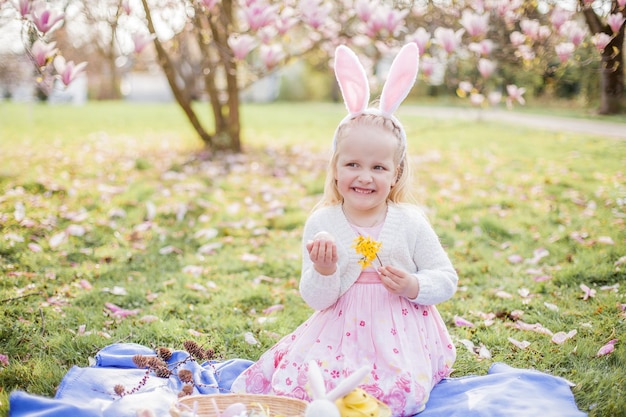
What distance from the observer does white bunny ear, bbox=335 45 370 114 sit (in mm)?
2441

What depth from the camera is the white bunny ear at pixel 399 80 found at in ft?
7.93

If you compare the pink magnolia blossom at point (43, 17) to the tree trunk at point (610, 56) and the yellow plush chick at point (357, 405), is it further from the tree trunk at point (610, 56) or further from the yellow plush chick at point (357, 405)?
the tree trunk at point (610, 56)

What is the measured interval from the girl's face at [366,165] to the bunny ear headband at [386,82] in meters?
0.11

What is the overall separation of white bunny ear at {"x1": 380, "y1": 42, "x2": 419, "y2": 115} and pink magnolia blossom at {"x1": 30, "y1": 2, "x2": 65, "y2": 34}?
166 cm

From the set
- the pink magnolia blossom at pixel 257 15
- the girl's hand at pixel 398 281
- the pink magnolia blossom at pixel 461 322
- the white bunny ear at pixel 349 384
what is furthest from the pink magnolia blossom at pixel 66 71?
the pink magnolia blossom at pixel 461 322

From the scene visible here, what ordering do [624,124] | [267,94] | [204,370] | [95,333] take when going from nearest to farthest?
[204,370] → [95,333] → [624,124] → [267,94]

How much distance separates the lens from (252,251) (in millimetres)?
4500

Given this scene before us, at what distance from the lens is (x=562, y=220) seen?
484 cm

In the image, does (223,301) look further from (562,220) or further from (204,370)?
(562,220)

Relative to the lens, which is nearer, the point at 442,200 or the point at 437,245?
the point at 437,245

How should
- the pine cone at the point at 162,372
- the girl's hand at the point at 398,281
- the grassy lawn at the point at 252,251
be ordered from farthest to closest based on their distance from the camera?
the grassy lawn at the point at 252,251 < the pine cone at the point at 162,372 < the girl's hand at the point at 398,281

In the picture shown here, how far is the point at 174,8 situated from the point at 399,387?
4523 millimetres

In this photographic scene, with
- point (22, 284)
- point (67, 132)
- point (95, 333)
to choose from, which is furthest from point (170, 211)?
point (67, 132)

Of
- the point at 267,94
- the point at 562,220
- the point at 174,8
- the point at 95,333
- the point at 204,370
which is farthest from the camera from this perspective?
the point at 267,94
